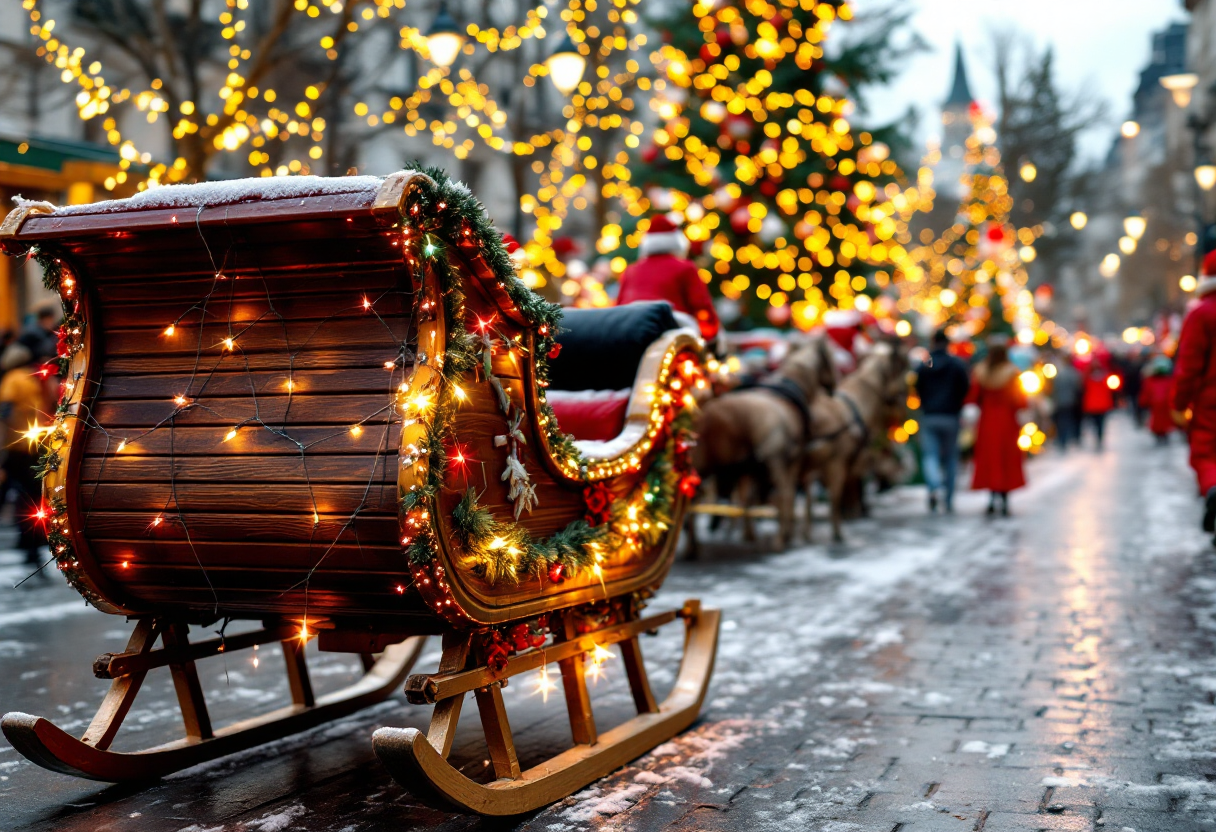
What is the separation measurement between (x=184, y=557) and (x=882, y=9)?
18.2 meters

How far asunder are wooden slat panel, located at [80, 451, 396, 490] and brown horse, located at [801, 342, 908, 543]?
359 inches

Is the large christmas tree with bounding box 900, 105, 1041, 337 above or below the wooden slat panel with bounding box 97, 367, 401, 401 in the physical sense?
above

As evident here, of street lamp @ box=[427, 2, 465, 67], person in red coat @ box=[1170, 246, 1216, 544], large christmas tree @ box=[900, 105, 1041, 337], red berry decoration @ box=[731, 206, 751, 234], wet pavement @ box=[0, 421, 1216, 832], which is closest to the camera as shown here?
wet pavement @ box=[0, 421, 1216, 832]

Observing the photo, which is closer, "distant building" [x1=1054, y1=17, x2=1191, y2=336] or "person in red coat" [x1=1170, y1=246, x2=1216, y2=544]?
"person in red coat" [x1=1170, y1=246, x2=1216, y2=544]

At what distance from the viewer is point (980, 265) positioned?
32062mm

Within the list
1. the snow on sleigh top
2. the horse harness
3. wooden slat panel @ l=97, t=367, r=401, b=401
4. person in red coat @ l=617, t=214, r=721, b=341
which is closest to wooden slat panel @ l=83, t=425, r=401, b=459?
the snow on sleigh top

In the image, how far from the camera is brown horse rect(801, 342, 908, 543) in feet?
41.9

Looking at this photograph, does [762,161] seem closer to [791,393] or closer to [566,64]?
[566,64]

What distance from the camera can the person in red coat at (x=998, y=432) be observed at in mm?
15219

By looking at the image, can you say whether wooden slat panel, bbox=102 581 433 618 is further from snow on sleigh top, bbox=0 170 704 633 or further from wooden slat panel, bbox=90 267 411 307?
wooden slat panel, bbox=90 267 411 307

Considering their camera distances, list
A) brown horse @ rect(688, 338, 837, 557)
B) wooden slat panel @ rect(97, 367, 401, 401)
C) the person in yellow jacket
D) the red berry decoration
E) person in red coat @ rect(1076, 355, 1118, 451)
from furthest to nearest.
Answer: person in red coat @ rect(1076, 355, 1118, 451) → the red berry decoration → brown horse @ rect(688, 338, 837, 557) → the person in yellow jacket → wooden slat panel @ rect(97, 367, 401, 401)

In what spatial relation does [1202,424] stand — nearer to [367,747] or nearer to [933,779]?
[933,779]

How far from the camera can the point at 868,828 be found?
402 cm

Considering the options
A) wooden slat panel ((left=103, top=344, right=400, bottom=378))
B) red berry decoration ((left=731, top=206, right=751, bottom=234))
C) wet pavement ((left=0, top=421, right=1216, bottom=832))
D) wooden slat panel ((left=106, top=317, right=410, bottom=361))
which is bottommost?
wet pavement ((left=0, top=421, right=1216, bottom=832))
